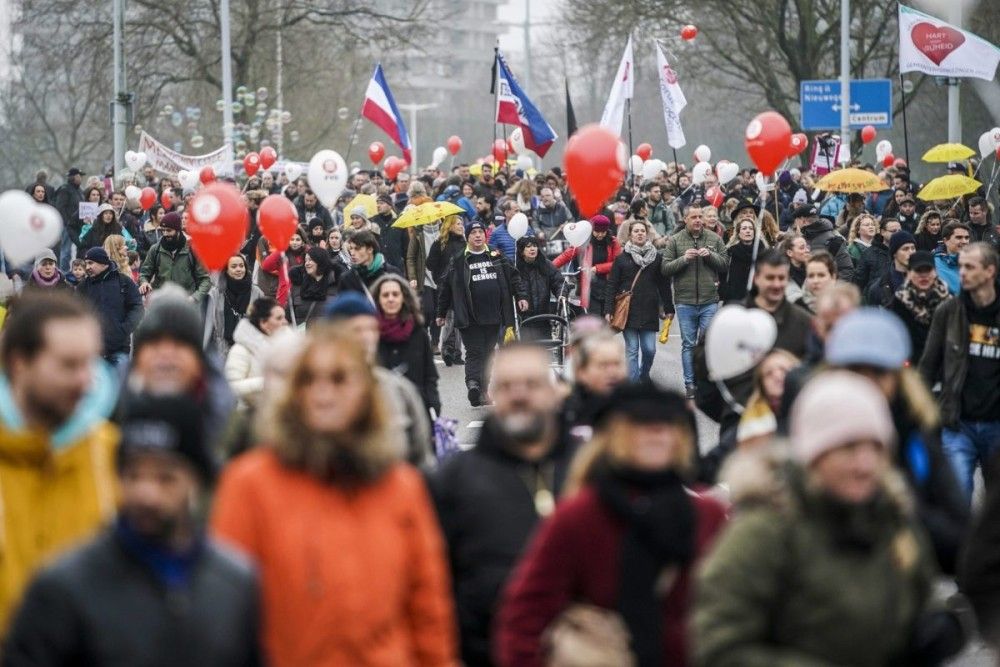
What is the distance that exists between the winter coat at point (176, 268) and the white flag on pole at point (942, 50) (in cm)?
1188

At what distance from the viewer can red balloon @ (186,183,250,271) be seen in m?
11.2

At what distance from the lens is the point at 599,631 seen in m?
4.51

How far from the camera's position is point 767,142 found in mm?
13570

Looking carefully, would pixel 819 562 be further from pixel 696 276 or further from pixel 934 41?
pixel 934 41

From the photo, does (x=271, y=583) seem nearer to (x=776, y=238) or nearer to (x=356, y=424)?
(x=356, y=424)

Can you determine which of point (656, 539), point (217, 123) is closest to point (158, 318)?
point (656, 539)

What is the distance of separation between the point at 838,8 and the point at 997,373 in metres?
31.9

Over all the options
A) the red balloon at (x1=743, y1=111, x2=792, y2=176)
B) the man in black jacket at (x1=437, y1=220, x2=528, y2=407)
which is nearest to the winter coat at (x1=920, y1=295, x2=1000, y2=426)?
the red balloon at (x1=743, y1=111, x2=792, y2=176)

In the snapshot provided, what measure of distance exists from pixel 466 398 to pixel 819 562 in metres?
13.9

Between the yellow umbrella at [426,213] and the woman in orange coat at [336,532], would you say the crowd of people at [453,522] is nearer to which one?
the woman in orange coat at [336,532]

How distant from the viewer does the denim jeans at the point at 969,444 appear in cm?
915

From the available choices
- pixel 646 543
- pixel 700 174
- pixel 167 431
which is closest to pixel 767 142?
pixel 646 543

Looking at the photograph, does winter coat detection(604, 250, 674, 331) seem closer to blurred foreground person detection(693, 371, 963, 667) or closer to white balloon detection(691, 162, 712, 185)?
white balloon detection(691, 162, 712, 185)

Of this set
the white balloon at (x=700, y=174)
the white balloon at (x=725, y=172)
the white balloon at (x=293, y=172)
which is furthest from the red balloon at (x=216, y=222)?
the white balloon at (x=293, y=172)
